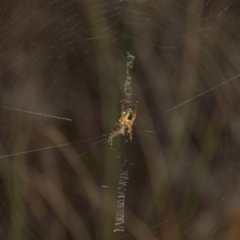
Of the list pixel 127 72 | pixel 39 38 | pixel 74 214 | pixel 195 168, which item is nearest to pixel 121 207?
pixel 74 214

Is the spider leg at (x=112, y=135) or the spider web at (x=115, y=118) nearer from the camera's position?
the spider web at (x=115, y=118)

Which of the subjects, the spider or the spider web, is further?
the spider

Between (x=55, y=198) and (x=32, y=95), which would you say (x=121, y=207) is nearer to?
(x=55, y=198)

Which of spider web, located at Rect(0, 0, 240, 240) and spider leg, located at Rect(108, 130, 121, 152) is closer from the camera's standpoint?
spider web, located at Rect(0, 0, 240, 240)

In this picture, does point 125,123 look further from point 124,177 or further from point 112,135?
point 124,177
